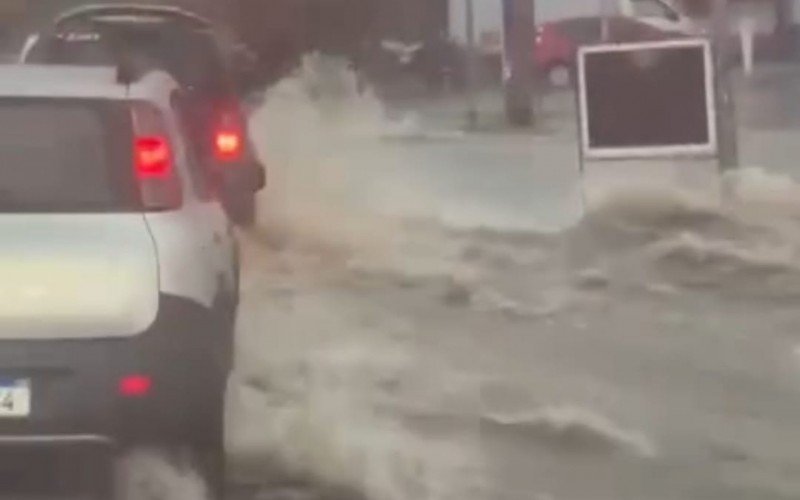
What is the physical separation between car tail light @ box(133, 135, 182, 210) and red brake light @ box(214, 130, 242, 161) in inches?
279

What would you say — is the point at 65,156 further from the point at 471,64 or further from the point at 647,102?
the point at 471,64

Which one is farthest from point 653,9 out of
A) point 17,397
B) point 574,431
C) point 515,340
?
point 17,397

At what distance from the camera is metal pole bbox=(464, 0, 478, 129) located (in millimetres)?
27094

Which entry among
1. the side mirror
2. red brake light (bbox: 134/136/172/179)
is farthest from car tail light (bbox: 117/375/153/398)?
the side mirror

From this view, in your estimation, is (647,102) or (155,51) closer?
(155,51)

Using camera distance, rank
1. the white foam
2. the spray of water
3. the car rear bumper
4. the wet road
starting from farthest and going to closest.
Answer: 1. the wet road
2. the spray of water
3. the white foam
4. the car rear bumper

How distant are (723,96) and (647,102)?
0.64m

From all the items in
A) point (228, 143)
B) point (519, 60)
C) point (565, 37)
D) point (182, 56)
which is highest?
point (182, 56)

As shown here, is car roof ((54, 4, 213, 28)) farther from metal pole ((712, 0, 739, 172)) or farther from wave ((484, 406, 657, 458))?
wave ((484, 406, 657, 458))

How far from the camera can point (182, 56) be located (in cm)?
1554

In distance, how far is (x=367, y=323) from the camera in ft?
43.2

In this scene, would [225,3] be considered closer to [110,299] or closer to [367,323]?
[367,323]

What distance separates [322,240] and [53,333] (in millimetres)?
10621

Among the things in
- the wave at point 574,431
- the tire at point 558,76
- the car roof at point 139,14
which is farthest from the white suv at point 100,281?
the tire at point 558,76
